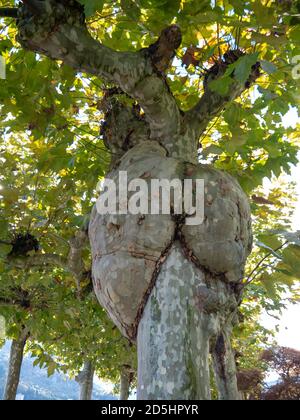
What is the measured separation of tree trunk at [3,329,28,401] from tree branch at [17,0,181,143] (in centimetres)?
724

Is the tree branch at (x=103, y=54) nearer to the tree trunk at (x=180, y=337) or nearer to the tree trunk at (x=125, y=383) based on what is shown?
the tree trunk at (x=180, y=337)

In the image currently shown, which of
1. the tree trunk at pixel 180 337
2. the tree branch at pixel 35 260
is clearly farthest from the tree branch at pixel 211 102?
the tree branch at pixel 35 260

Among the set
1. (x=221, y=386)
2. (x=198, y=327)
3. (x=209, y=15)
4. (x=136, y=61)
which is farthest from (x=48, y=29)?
(x=221, y=386)

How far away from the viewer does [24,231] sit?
4.88 meters

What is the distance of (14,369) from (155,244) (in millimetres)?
7729

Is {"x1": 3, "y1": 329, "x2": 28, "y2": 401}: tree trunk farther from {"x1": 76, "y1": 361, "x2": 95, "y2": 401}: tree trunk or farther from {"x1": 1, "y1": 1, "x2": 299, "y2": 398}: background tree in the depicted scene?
{"x1": 1, "y1": 1, "x2": 299, "y2": 398}: background tree

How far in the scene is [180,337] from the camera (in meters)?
1.77

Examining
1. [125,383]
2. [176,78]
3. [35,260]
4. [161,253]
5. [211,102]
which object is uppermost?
[176,78]

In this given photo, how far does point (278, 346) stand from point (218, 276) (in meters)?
12.1

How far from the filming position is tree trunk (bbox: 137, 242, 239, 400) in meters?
1.68

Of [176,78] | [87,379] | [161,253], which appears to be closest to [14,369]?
[87,379]

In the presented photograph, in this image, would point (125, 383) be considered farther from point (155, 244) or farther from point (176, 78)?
point (155, 244)

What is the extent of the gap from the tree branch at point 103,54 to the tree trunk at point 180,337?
1.14 m
